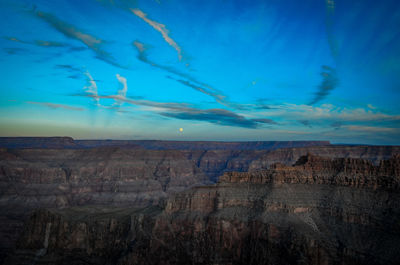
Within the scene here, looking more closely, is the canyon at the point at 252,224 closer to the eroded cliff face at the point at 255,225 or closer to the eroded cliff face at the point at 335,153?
the eroded cliff face at the point at 255,225

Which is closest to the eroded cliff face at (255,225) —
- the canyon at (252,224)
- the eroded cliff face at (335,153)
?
the canyon at (252,224)

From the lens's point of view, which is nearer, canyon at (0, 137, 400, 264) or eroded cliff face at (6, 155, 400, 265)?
eroded cliff face at (6, 155, 400, 265)

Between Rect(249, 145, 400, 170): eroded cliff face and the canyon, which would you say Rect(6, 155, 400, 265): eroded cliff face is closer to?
the canyon

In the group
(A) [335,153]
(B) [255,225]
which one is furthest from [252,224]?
(A) [335,153]

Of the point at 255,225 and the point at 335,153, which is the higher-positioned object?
the point at 335,153

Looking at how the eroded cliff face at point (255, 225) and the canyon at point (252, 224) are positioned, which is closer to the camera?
the eroded cliff face at point (255, 225)

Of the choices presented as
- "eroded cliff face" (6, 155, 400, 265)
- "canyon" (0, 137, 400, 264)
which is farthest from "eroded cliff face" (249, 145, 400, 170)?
"eroded cliff face" (6, 155, 400, 265)

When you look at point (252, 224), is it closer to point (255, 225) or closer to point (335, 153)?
point (255, 225)

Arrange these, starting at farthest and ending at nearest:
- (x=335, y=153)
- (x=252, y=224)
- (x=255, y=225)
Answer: (x=335, y=153) → (x=252, y=224) → (x=255, y=225)
